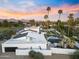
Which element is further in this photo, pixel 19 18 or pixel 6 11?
pixel 19 18

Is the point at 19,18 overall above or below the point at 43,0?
below

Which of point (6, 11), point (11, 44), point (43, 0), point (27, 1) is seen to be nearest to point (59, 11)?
point (43, 0)

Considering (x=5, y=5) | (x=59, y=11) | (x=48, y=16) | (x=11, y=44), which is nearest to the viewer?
(x=11, y=44)

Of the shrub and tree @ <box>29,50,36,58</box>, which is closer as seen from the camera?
the shrub

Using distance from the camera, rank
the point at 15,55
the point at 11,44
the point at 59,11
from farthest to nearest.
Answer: the point at 59,11, the point at 11,44, the point at 15,55

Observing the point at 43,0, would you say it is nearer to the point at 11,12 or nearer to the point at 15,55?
the point at 11,12

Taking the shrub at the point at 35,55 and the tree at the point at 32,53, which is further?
the tree at the point at 32,53

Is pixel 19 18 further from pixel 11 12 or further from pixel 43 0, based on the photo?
pixel 43 0

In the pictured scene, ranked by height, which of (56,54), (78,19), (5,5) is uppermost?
(5,5)

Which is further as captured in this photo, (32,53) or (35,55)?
(32,53)

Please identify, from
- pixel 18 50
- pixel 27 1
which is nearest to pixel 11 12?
→ pixel 27 1

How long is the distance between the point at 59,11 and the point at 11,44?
8387 mm

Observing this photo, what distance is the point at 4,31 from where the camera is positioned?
751 inches

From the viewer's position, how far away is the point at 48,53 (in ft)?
30.1
